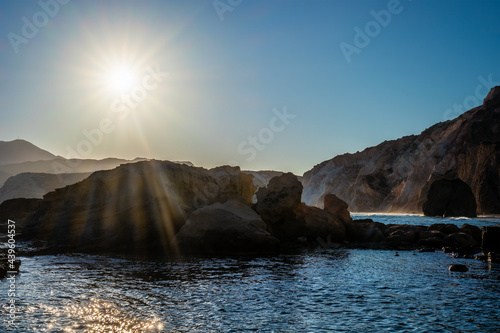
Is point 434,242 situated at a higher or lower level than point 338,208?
lower

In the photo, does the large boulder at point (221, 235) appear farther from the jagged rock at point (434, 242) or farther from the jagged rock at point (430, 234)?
the jagged rock at point (430, 234)

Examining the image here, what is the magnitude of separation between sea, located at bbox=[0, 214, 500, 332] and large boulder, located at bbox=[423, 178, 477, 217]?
68.3 m

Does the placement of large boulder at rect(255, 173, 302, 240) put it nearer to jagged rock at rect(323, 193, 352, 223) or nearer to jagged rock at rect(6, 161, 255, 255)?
jagged rock at rect(323, 193, 352, 223)

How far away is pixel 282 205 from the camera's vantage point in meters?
39.6

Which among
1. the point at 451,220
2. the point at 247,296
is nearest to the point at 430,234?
the point at 247,296

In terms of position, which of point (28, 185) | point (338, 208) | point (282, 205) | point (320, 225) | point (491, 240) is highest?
point (28, 185)

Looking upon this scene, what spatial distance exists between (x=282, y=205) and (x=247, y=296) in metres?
22.3

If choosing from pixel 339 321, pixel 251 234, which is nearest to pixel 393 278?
pixel 339 321

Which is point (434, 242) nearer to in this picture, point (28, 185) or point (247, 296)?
point (247, 296)

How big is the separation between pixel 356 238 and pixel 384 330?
31.7 meters

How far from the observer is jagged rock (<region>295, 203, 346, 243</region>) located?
41.6 m

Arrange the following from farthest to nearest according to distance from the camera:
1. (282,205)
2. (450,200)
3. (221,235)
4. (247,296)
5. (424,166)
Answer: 1. (424,166)
2. (450,200)
3. (282,205)
4. (221,235)
5. (247,296)

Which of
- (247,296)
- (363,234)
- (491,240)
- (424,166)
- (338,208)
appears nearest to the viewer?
(247,296)

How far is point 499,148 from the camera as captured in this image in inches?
3868
